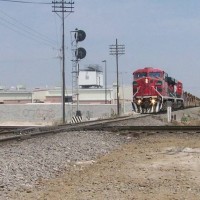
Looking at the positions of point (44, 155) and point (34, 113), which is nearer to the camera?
point (44, 155)

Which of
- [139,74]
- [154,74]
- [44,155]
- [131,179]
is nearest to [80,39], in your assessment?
[139,74]

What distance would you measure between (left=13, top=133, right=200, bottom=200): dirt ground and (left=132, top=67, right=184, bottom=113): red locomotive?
23.7m

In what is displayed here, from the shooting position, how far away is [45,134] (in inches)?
658

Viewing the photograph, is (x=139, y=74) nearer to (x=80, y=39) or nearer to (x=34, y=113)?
(x=80, y=39)

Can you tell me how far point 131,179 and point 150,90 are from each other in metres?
29.0

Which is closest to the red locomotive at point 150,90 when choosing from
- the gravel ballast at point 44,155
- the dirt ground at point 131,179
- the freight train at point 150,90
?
the freight train at point 150,90

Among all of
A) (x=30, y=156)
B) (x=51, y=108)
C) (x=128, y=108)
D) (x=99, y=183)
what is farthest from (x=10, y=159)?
(x=128, y=108)

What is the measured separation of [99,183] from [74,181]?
526 millimetres

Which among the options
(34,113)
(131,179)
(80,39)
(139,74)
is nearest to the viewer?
(131,179)

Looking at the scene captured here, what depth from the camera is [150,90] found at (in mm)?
37219

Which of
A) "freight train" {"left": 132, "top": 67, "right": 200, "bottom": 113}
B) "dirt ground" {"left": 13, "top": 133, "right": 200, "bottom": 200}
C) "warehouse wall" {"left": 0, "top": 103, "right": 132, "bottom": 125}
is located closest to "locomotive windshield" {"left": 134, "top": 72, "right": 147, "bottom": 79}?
Answer: "freight train" {"left": 132, "top": 67, "right": 200, "bottom": 113}

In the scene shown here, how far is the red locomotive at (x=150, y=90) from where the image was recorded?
3697 centimetres

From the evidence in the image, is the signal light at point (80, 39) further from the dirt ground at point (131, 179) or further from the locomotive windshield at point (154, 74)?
the dirt ground at point (131, 179)

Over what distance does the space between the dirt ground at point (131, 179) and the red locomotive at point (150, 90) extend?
2366 centimetres
